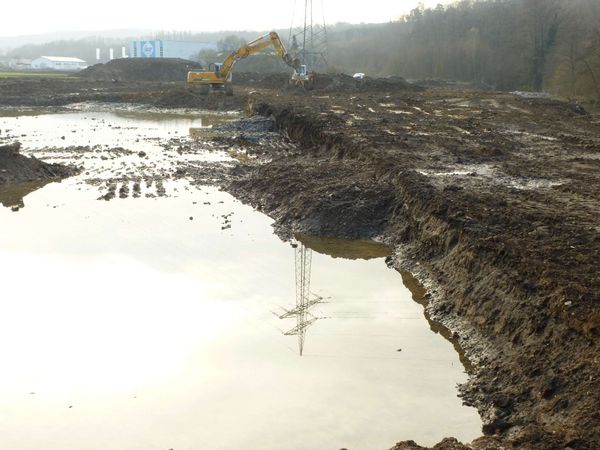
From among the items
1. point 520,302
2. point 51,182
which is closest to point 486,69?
point 51,182

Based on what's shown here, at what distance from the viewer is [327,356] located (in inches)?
302

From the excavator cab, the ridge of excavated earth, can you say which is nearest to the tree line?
the excavator cab

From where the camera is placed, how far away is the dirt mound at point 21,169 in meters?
16.9

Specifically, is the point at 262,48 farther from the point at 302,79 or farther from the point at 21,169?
the point at 21,169

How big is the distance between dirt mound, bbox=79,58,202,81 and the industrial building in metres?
47.6

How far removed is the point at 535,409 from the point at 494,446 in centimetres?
88

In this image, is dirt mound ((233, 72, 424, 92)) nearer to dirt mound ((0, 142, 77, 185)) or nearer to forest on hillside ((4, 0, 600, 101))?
forest on hillside ((4, 0, 600, 101))

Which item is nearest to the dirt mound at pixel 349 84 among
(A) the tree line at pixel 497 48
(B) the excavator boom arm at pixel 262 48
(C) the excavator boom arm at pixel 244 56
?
(C) the excavator boom arm at pixel 244 56

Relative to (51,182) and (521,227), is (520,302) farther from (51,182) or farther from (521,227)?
(51,182)

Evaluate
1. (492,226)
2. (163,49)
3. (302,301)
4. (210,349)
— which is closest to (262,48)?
(492,226)

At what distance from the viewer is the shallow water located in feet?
20.2

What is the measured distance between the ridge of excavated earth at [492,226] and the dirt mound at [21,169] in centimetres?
512

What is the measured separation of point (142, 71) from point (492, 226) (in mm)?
60736

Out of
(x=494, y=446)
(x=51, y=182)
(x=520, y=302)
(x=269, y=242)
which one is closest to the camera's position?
(x=494, y=446)
